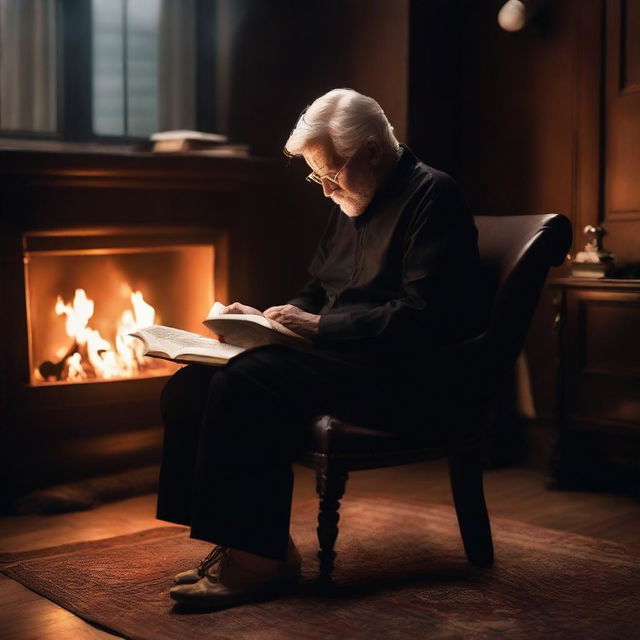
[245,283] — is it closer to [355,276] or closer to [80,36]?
[80,36]

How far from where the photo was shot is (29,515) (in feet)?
12.0

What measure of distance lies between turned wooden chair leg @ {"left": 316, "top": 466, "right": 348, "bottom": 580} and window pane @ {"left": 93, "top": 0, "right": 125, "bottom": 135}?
7.35 feet

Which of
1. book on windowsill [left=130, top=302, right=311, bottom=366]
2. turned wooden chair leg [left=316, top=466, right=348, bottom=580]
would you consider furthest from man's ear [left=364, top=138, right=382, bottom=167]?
turned wooden chair leg [left=316, top=466, right=348, bottom=580]

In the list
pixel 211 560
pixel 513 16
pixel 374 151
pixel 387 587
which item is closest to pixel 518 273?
pixel 374 151

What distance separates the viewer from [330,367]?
8.77 ft

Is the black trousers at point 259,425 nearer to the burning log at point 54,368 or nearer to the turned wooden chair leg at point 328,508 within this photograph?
the turned wooden chair leg at point 328,508

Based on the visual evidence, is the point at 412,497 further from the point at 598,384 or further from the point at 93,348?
the point at 93,348

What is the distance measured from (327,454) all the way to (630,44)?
221 centimetres

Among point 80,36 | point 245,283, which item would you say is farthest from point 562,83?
point 80,36

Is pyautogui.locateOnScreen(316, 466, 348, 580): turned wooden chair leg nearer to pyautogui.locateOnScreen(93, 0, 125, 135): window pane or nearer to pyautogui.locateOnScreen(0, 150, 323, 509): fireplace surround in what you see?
pyautogui.locateOnScreen(0, 150, 323, 509): fireplace surround

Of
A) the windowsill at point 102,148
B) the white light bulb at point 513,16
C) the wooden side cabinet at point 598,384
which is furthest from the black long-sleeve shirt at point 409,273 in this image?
the white light bulb at point 513,16

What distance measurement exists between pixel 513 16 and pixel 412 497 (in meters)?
1.87

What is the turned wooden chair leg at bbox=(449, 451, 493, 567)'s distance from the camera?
3.01 m

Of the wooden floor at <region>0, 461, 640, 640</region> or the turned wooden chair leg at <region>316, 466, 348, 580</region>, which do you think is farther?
the wooden floor at <region>0, 461, 640, 640</region>
